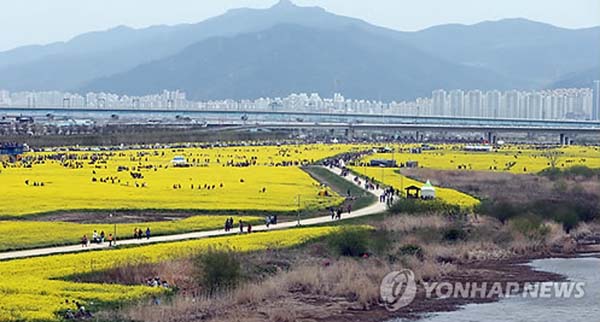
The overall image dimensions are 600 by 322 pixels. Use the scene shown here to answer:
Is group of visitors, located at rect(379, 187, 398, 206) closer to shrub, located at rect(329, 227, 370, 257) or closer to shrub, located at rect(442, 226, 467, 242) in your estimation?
shrub, located at rect(442, 226, 467, 242)

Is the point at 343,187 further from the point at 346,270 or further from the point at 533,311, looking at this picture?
the point at 533,311

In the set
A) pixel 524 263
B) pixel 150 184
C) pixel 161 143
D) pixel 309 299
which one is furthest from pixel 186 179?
pixel 161 143

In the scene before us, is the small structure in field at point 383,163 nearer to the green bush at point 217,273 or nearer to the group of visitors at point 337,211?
the group of visitors at point 337,211

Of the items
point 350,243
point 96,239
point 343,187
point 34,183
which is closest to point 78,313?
point 96,239

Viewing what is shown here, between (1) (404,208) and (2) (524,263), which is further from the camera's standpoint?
(1) (404,208)

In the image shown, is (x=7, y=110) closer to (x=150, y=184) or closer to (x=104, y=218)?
(x=150, y=184)

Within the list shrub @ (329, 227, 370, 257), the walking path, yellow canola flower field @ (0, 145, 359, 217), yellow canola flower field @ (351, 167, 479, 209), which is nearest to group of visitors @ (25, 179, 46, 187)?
yellow canola flower field @ (0, 145, 359, 217)
